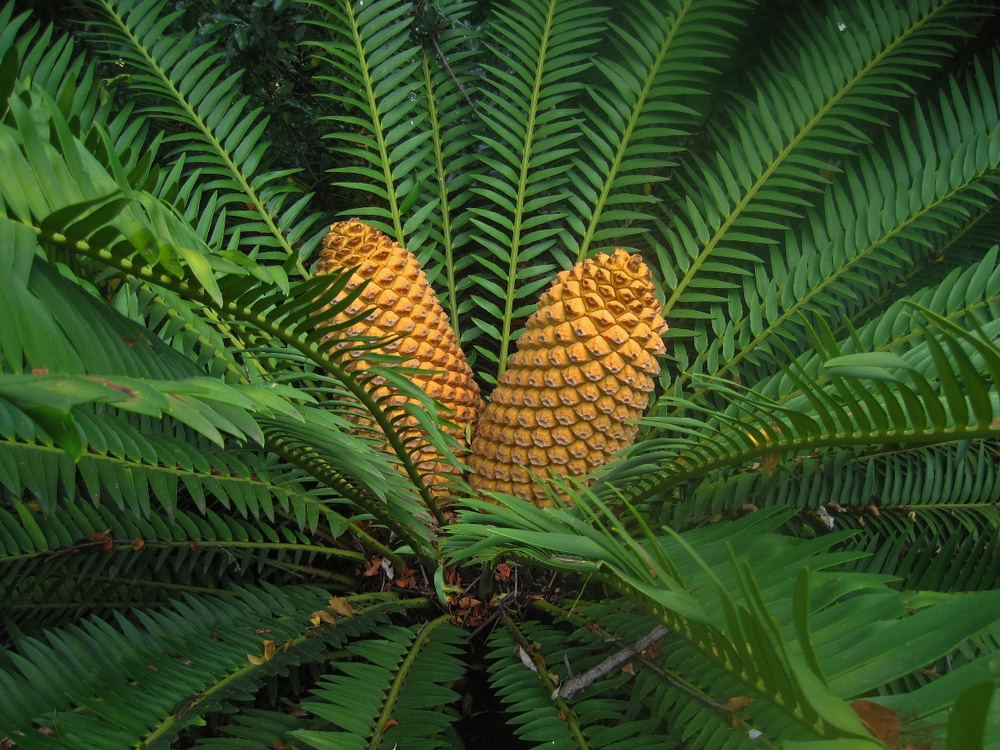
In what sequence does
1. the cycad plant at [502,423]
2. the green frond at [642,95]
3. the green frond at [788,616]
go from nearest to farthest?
the green frond at [788,616] → the cycad plant at [502,423] → the green frond at [642,95]

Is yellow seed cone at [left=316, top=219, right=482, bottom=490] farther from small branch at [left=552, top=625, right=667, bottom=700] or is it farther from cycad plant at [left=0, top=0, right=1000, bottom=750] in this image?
small branch at [left=552, top=625, right=667, bottom=700]

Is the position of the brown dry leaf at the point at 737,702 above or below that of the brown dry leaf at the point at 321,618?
above

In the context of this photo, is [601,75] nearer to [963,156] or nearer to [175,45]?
[963,156]

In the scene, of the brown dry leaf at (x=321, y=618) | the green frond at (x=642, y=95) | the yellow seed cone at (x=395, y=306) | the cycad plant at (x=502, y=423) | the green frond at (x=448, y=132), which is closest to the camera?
the cycad plant at (x=502, y=423)

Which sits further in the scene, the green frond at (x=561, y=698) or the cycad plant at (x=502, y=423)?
the green frond at (x=561, y=698)

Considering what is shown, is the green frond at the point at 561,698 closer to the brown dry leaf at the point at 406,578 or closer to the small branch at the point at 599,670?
Answer: the small branch at the point at 599,670

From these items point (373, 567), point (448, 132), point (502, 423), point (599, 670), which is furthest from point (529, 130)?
point (599, 670)

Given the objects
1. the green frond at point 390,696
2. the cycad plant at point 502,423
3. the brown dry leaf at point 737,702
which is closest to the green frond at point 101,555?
the cycad plant at point 502,423

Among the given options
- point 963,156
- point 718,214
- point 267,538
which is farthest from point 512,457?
point 963,156
